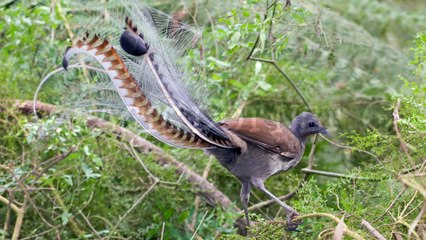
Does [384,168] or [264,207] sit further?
Answer: [264,207]

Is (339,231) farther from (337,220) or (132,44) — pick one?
(132,44)

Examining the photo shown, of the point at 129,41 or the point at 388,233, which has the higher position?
the point at 129,41

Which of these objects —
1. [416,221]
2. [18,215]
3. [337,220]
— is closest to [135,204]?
[18,215]

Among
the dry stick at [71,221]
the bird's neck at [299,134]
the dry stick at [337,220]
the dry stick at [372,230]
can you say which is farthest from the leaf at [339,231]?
the dry stick at [71,221]

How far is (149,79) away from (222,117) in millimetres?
990

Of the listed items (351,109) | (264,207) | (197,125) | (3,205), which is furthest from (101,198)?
(351,109)

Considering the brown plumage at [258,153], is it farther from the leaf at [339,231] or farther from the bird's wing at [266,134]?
the leaf at [339,231]

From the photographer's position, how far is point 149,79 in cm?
447

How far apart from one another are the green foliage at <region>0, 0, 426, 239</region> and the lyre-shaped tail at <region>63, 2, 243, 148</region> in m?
0.47

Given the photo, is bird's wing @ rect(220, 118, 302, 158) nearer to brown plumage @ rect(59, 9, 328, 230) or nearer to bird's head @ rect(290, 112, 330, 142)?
brown plumage @ rect(59, 9, 328, 230)

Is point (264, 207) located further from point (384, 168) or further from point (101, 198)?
point (384, 168)

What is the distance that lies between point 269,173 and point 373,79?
2.47 metres

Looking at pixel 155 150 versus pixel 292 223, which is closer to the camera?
pixel 292 223

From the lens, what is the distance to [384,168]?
13.4 ft
